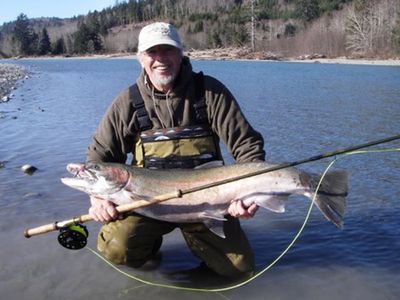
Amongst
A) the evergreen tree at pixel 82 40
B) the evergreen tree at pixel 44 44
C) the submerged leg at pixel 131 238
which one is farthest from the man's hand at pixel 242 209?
the evergreen tree at pixel 44 44

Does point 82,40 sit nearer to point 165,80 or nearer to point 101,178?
point 165,80

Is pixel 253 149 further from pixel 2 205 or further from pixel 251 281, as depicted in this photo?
pixel 2 205

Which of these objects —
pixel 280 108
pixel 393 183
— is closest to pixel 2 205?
pixel 393 183

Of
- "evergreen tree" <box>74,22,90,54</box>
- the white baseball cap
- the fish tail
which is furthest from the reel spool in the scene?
"evergreen tree" <box>74,22,90,54</box>

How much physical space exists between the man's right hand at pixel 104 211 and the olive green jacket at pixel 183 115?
498mm

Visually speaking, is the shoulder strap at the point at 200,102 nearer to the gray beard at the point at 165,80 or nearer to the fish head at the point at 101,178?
the gray beard at the point at 165,80

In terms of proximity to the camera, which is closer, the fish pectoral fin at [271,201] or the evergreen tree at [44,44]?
the fish pectoral fin at [271,201]

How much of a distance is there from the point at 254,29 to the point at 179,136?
94381 millimetres

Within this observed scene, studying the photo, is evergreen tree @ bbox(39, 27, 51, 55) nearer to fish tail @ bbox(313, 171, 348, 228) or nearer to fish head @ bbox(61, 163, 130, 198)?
fish head @ bbox(61, 163, 130, 198)

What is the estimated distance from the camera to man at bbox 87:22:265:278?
4.37 m

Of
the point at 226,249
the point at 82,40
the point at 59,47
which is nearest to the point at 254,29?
the point at 82,40

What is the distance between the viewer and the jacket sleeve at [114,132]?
446cm

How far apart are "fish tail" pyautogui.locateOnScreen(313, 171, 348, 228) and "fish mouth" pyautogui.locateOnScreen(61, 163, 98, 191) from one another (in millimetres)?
1769

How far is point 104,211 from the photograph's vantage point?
4.06 m
